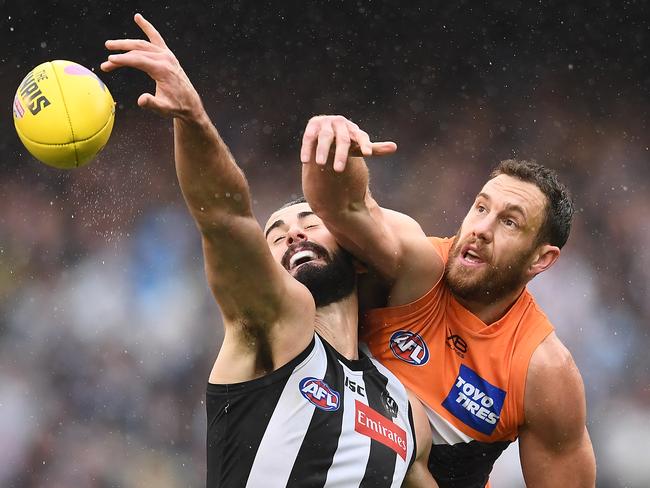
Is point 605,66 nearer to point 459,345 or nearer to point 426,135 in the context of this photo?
point 426,135

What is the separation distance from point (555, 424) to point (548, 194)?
0.97 m

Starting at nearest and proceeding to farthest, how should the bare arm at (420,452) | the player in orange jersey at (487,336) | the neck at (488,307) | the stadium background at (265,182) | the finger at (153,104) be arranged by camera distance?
the finger at (153,104)
the bare arm at (420,452)
the player in orange jersey at (487,336)
the neck at (488,307)
the stadium background at (265,182)

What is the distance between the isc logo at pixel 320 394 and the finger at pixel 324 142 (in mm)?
842

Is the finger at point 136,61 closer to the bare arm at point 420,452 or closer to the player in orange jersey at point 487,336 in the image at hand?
the player in orange jersey at point 487,336

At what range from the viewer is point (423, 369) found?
4113mm

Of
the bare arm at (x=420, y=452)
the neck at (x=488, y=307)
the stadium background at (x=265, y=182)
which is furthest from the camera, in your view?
the stadium background at (x=265, y=182)

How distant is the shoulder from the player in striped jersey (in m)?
0.47

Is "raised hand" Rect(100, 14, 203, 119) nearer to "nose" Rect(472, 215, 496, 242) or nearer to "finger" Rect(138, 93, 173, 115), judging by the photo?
"finger" Rect(138, 93, 173, 115)

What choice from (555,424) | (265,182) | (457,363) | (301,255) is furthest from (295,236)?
(265,182)

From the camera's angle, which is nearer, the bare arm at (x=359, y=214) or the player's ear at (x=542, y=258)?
the bare arm at (x=359, y=214)

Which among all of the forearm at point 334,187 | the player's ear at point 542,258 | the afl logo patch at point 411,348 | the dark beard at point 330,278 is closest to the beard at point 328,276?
the dark beard at point 330,278

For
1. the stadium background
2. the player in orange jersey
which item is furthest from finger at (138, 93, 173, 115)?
the stadium background

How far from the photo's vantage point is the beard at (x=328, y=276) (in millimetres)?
3756

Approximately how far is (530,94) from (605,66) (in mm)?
679
